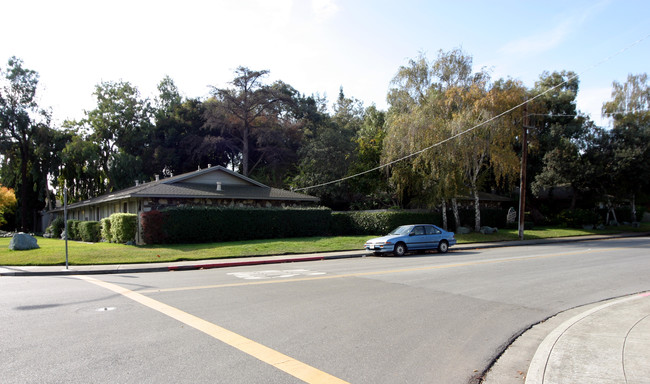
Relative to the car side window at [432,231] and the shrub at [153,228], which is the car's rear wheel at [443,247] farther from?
the shrub at [153,228]

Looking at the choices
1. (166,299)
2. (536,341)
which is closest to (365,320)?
(536,341)

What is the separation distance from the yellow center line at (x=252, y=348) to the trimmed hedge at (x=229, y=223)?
15225 mm

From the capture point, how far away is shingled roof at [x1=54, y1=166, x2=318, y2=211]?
26.4m

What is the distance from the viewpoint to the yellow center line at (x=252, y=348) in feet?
15.9

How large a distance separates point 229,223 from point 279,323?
18.7 m

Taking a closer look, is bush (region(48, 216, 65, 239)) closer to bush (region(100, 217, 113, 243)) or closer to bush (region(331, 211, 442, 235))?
bush (region(100, 217, 113, 243))

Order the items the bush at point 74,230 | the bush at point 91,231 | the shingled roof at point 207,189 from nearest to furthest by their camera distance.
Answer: the shingled roof at point 207,189
the bush at point 91,231
the bush at point 74,230

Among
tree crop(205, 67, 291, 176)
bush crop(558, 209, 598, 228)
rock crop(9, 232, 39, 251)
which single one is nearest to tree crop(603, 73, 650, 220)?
bush crop(558, 209, 598, 228)

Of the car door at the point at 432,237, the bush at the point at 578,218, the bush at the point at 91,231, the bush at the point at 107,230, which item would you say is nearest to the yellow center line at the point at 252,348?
the car door at the point at 432,237

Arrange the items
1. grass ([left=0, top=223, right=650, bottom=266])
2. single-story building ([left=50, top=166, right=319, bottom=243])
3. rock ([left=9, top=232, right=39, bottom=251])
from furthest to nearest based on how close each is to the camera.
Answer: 1. single-story building ([left=50, top=166, right=319, bottom=243])
2. rock ([left=9, top=232, right=39, bottom=251])
3. grass ([left=0, top=223, right=650, bottom=266])

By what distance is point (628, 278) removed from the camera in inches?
492

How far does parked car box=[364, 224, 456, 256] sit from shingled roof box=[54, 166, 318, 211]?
38.9 feet

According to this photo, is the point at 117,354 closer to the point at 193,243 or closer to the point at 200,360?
the point at 200,360

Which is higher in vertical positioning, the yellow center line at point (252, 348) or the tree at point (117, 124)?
the tree at point (117, 124)
